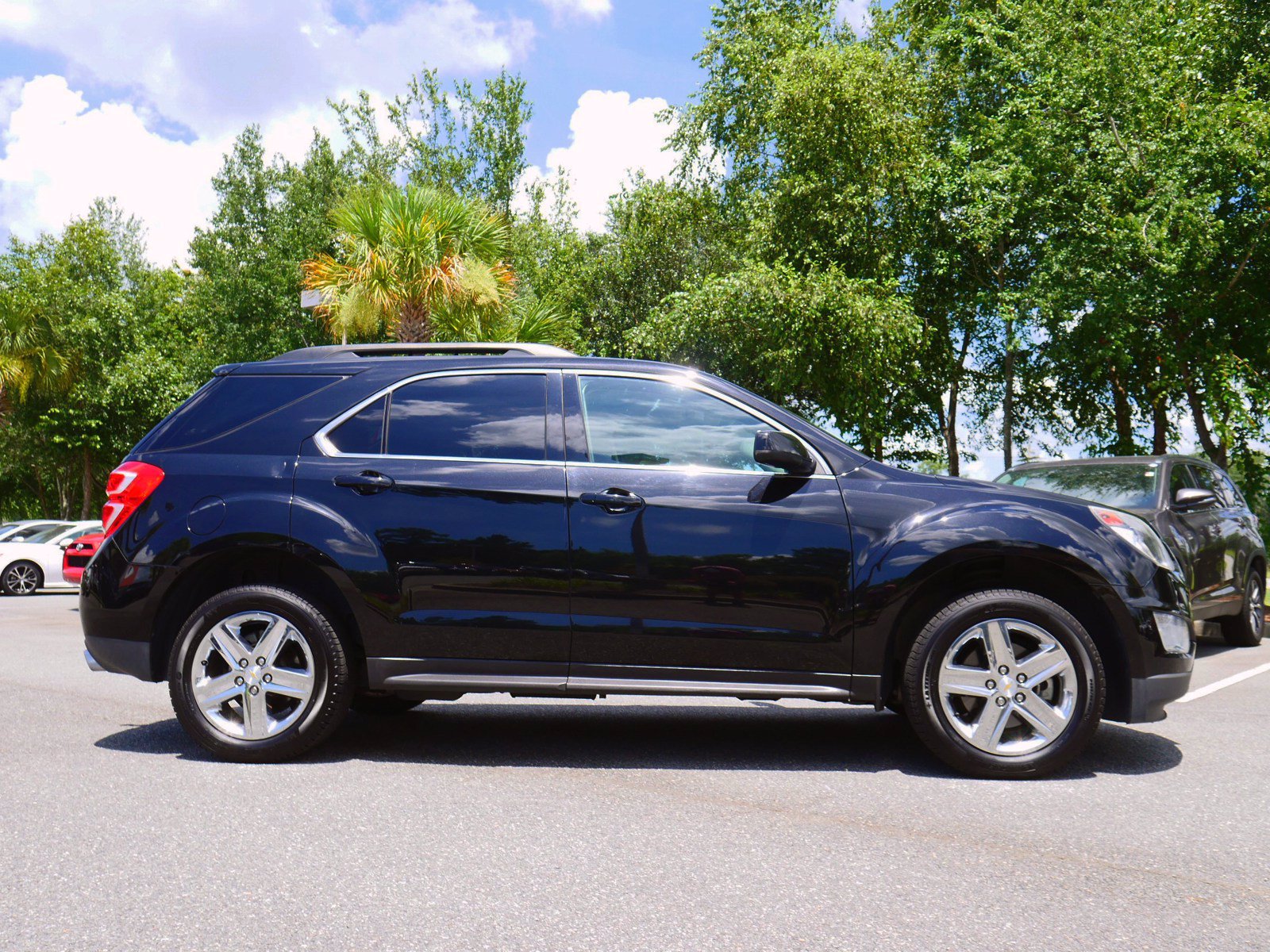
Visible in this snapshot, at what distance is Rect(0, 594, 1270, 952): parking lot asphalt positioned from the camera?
312 cm

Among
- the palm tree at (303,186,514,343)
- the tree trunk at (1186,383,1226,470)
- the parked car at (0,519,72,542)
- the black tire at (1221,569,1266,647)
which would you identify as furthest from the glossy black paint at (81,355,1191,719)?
the parked car at (0,519,72,542)

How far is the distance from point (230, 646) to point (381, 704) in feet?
4.52

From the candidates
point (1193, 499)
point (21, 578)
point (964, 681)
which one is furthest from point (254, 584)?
point (21, 578)

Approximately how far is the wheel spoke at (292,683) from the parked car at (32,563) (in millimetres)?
17676

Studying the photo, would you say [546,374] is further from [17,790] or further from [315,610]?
[17,790]

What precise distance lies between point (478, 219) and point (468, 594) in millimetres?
13600

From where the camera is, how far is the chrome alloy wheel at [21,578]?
21.2 metres

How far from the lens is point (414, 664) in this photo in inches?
201

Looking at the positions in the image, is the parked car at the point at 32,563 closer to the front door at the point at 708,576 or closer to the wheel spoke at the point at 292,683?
the wheel spoke at the point at 292,683

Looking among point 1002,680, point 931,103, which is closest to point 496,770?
point 1002,680

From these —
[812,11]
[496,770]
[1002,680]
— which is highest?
[812,11]

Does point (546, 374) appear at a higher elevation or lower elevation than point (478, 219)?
lower

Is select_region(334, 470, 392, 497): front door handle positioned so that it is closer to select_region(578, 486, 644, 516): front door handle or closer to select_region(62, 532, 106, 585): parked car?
select_region(578, 486, 644, 516): front door handle

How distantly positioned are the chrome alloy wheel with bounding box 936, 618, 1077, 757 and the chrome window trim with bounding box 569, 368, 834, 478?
3.22ft
